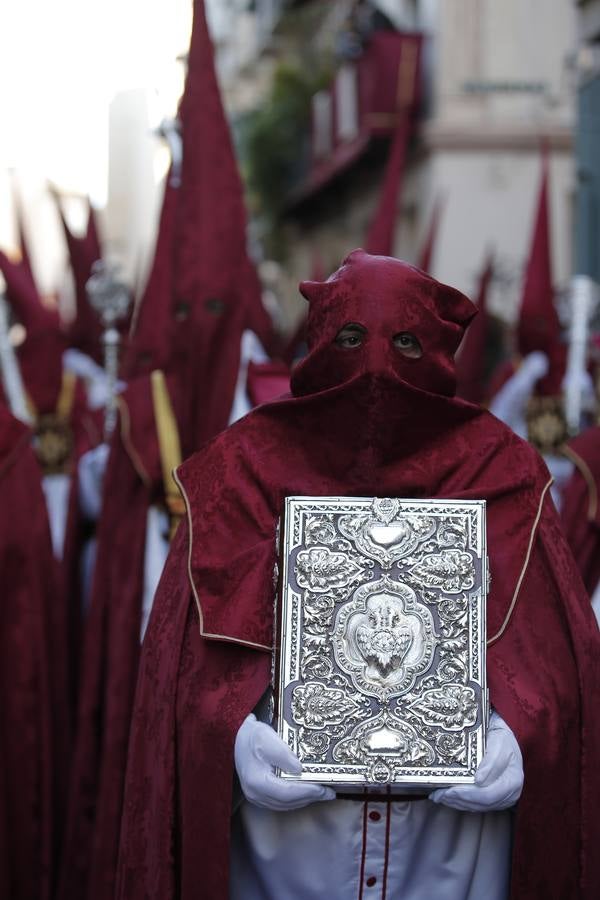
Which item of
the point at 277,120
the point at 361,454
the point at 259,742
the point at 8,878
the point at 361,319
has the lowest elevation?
the point at 8,878

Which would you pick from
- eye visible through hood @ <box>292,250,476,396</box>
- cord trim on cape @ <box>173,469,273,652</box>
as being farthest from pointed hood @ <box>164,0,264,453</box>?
eye visible through hood @ <box>292,250,476,396</box>

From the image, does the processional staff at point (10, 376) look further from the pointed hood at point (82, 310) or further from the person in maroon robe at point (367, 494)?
the person in maroon robe at point (367, 494)

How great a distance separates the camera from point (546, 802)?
9.66 feet

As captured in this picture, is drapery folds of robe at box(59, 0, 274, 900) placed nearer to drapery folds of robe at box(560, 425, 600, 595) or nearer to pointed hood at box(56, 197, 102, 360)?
drapery folds of robe at box(560, 425, 600, 595)

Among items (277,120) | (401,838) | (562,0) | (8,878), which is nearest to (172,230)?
(8,878)

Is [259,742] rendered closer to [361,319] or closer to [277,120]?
[361,319]

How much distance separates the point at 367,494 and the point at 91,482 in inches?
106

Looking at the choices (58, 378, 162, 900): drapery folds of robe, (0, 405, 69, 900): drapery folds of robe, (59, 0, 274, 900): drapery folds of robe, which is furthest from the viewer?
(0, 405, 69, 900): drapery folds of robe

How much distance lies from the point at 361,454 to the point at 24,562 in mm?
2109

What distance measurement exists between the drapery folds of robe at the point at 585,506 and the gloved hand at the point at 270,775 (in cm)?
196

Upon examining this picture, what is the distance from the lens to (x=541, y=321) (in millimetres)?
7125

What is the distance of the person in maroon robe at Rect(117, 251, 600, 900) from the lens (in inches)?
115

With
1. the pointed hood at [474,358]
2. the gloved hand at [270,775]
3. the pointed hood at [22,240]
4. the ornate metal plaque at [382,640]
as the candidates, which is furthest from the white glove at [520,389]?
the gloved hand at [270,775]

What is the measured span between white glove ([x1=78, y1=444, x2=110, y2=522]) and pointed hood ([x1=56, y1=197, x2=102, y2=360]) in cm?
218
